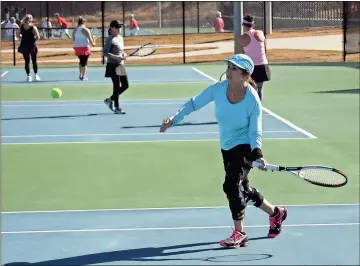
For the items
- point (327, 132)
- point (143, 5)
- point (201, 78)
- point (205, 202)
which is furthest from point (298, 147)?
point (143, 5)

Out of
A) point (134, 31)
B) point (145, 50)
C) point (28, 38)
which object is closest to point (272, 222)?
point (145, 50)

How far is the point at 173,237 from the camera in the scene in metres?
8.76

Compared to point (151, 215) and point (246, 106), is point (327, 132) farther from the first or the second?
point (246, 106)

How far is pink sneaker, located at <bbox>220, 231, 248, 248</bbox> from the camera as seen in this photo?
8.27 m

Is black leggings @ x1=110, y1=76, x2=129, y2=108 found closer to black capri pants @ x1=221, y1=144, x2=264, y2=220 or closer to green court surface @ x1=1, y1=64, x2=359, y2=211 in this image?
green court surface @ x1=1, y1=64, x2=359, y2=211

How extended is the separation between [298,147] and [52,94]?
8.44 metres

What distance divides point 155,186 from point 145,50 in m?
8.93

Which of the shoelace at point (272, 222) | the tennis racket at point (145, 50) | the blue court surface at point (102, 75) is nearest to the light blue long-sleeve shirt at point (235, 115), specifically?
the shoelace at point (272, 222)

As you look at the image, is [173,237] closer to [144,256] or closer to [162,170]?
[144,256]

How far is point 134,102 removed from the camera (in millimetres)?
20828

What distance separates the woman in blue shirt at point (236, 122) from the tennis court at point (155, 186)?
437mm

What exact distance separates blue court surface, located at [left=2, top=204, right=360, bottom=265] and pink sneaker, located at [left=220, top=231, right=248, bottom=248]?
0.06 metres

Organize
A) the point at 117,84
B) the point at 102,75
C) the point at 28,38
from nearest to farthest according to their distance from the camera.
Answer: the point at 117,84 → the point at 28,38 → the point at 102,75

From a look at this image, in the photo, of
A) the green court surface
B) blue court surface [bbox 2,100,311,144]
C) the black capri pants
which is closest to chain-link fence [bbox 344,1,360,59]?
blue court surface [bbox 2,100,311,144]
